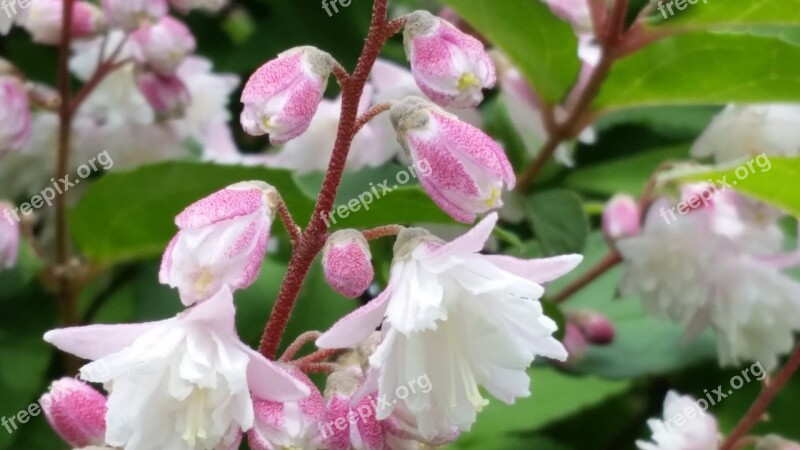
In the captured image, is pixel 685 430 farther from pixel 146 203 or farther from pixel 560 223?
pixel 146 203

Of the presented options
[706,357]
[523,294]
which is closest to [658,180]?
[706,357]

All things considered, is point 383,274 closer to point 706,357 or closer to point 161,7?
point 161,7

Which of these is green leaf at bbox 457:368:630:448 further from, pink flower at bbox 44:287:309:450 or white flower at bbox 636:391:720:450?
pink flower at bbox 44:287:309:450

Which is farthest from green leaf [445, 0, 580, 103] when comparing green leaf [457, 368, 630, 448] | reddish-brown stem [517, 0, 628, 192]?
green leaf [457, 368, 630, 448]

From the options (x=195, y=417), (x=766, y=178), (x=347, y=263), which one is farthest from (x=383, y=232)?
(x=766, y=178)

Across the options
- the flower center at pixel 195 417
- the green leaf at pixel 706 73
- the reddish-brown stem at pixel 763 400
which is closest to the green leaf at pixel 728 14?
the green leaf at pixel 706 73
